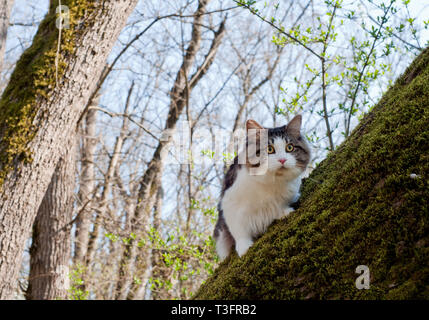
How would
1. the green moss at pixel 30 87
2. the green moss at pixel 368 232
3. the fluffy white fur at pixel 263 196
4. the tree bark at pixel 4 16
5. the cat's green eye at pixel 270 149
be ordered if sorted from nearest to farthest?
1. the green moss at pixel 368 232
2. the fluffy white fur at pixel 263 196
3. the cat's green eye at pixel 270 149
4. the green moss at pixel 30 87
5. the tree bark at pixel 4 16

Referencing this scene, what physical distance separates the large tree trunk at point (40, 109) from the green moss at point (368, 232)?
201 cm

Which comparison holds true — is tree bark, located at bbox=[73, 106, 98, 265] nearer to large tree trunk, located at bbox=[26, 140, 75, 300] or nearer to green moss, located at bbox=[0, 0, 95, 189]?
large tree trunk, located at bbox=[26, 140, 75, 300]

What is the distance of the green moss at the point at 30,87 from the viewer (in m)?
2.87

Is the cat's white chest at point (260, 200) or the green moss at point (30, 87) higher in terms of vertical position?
the green moss at point (30, 87)

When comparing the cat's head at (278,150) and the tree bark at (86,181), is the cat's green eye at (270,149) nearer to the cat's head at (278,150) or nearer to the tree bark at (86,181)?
the cat's head at (278,150)

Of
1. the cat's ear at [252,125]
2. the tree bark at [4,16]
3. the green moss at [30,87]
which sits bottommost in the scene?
the cat's ear at [252,125]

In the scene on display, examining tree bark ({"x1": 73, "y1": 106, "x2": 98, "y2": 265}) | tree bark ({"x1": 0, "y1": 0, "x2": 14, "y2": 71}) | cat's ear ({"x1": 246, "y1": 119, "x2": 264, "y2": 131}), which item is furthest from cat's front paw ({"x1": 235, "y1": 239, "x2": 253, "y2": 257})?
tree bark ({"x1": 73, "y1": 106, "x2": 98, "y2": 265})

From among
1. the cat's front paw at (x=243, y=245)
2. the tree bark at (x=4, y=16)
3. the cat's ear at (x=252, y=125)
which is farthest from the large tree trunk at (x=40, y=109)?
the cat's front paw at (x=243, y=245)

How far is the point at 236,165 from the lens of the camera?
245 cm

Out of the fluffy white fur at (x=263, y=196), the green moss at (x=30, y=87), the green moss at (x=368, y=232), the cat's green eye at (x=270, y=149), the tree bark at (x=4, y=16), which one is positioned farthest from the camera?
the tree bark at (x=4, y=16)

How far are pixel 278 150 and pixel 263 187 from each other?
244 millimetres

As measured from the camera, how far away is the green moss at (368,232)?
102 cm

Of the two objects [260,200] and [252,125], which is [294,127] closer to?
[252,125]

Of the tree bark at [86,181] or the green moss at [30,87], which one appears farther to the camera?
the tree bark at [86,181]
